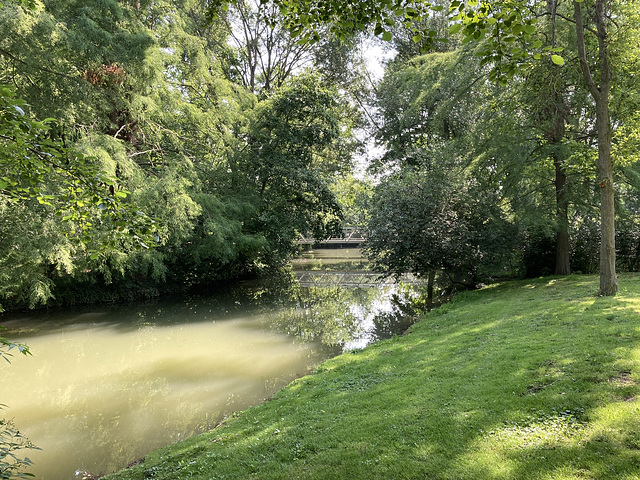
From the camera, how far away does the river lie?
582 cm

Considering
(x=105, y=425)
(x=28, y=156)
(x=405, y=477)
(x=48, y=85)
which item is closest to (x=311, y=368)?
(x=105, y=425)

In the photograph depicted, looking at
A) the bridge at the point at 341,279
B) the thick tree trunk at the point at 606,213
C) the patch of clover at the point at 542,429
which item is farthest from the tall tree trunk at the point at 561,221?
the patch of clover at the point at 542,429

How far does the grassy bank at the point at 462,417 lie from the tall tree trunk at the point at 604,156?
4.02 feet

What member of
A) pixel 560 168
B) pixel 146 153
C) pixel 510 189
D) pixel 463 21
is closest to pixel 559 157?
pixel 560 168

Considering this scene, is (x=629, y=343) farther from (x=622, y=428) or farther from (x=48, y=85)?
→ (x=48, y=85)

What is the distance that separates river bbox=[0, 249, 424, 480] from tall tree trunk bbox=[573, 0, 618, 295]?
16.8ft

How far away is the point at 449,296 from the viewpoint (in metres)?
14.0

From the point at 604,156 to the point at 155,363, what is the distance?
10581 mm

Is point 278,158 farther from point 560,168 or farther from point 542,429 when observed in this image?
point 542,429

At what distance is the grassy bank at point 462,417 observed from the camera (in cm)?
291

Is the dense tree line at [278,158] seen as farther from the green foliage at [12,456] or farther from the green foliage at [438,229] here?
the green foliage at [12,456]

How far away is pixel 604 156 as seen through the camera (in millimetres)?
7902

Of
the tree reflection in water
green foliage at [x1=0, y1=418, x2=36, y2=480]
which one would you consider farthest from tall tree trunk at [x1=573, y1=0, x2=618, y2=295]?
green foliage at [x1=0, y1=418, x2=36, y2=480]

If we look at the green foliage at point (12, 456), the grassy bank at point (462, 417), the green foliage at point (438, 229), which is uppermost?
the green foliage at point (438, 229)
